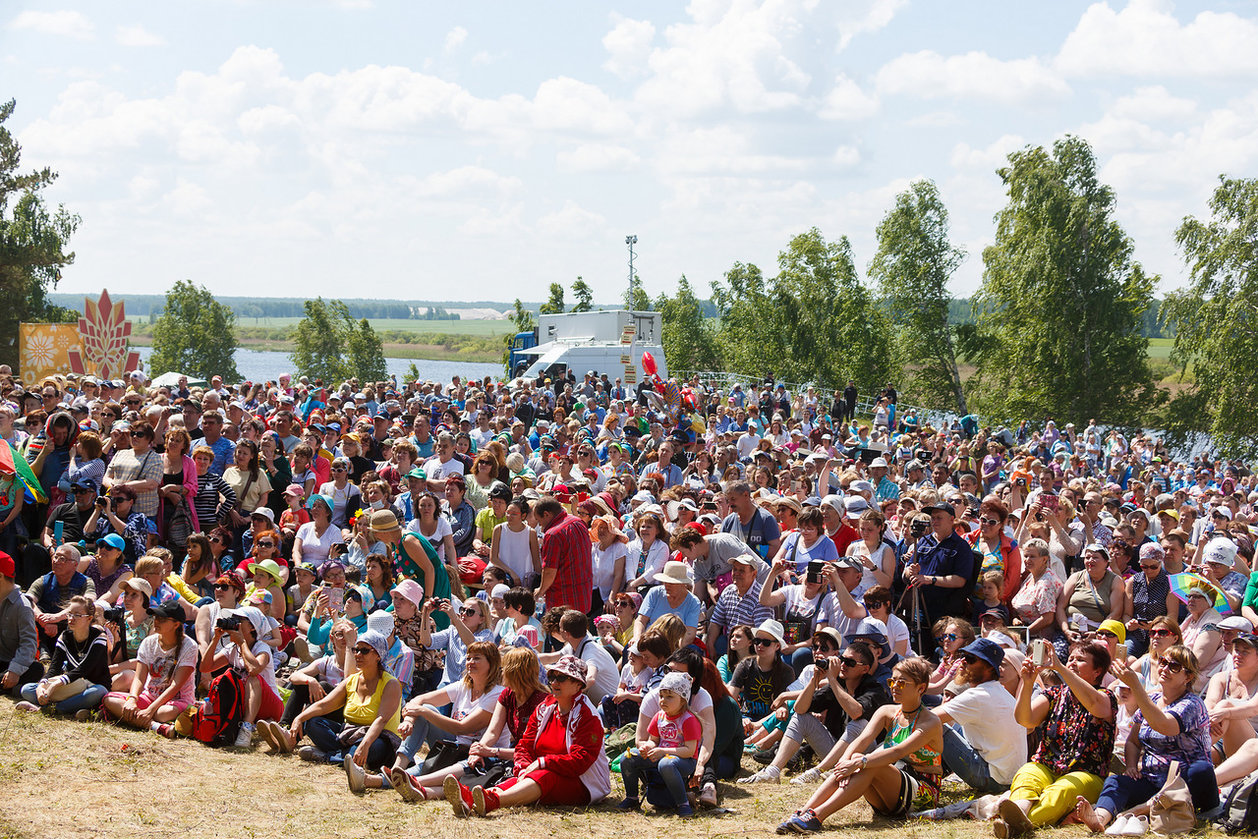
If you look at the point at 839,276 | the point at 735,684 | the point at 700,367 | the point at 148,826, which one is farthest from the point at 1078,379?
the point at 148,826

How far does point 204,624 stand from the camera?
22.3ft

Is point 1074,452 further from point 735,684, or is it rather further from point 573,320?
point 735,684

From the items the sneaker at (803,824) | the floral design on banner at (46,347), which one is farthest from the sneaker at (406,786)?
the floral design on banner at (46,347)

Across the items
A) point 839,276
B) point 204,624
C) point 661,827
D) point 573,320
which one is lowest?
point 661,827

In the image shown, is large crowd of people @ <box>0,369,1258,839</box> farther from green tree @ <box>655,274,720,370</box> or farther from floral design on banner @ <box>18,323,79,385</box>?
green tree @ <box>655,274,720,370</box>

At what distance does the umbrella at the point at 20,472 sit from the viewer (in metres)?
7.77

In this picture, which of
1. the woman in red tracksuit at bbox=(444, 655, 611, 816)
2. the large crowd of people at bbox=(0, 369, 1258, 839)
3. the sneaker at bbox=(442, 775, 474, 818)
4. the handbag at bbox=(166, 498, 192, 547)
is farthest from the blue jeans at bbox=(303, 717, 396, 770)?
the handbag at bbox=(166, 498, 192, 547)

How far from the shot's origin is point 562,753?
218 inches

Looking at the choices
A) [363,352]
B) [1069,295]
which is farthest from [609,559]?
[363,352]

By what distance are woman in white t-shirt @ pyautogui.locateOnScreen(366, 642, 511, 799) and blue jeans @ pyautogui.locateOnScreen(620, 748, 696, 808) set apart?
0.75m

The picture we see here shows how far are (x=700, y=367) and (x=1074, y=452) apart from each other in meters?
43.9

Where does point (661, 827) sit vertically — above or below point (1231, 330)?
below

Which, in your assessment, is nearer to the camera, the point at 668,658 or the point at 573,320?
the point at 668,658

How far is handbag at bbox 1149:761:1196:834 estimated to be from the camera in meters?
4.79
